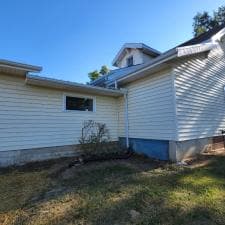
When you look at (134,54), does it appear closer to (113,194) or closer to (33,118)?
(33,118)

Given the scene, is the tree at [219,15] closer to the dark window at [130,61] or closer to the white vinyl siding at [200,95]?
the dark window at [130,61]

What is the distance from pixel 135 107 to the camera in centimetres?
905

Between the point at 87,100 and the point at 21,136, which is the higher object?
the point at 87,100

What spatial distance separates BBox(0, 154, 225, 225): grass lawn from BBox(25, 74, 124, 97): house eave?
2.96m

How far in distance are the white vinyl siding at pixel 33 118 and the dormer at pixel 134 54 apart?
21.4 ft

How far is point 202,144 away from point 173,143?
6.48ft

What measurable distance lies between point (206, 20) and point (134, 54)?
17.3 meters

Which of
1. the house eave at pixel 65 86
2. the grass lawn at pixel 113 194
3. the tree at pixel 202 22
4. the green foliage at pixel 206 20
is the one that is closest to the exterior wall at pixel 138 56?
the house eave at pixel 65 86

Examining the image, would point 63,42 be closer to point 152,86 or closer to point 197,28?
point 152,86

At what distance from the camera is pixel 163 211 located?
11.8 ft

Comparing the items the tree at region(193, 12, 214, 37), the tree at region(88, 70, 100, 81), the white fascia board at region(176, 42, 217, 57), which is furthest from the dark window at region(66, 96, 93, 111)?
the tree at region(88, 70, 100, 81)

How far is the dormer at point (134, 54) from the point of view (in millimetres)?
13289

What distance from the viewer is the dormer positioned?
1329cm

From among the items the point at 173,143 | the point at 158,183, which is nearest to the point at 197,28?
the point at 173,143
